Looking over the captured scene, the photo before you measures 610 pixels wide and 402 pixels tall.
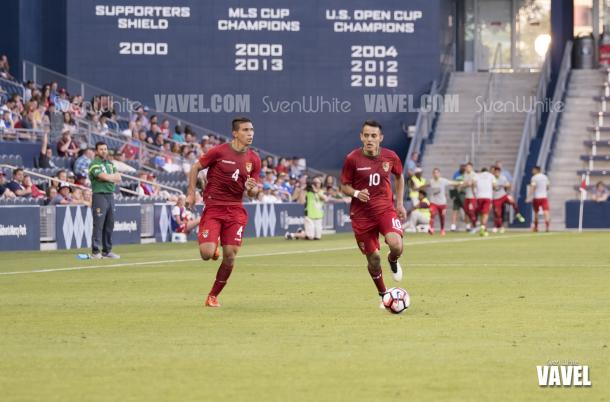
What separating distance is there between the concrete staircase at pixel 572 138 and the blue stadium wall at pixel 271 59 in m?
5.40

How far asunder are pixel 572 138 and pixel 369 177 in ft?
124

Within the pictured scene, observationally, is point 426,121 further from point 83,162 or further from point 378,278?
point 378,278

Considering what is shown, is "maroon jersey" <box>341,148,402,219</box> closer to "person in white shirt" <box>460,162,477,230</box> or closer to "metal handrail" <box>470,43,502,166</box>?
"person in white shirt" <box>460,162,477,230</box>

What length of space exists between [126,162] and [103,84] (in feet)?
24.0

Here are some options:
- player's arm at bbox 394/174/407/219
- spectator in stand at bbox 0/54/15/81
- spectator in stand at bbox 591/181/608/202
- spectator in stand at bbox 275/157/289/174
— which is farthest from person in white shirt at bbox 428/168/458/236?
player's arm at bbox 394/174/407/219

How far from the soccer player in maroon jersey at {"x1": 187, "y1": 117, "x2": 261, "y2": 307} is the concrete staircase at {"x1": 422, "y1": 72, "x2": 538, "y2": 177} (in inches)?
1414

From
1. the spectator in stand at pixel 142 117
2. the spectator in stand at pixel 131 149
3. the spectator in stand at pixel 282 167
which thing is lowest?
the spectator in stand at pixel 282 167

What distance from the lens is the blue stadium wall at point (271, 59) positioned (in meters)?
48.8

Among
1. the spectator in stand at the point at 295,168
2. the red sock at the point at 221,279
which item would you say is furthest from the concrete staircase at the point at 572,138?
the red sock at the point at 221,279

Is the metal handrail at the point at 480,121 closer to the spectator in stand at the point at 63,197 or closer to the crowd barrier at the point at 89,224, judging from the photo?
the crowd barrier at the point at 89,224

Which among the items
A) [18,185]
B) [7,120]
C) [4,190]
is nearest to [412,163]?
[7,120]

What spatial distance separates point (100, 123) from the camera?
43.4 meters

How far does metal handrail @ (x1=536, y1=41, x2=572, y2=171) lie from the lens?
51.2 m

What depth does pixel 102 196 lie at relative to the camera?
26859 mm
